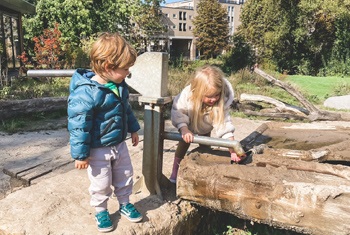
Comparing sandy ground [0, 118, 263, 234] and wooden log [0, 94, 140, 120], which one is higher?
sandy ground [0, 118, 263, 234]

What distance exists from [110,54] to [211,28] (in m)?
33.3

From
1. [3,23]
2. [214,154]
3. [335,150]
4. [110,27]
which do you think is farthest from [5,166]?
[110,27]

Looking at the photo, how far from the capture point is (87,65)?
41.7 ft

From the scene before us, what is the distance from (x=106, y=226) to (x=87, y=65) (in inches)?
449

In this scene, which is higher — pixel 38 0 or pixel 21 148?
pixel 38 0

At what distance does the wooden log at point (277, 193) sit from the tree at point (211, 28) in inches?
1276

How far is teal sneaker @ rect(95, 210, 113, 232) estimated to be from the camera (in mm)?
1923

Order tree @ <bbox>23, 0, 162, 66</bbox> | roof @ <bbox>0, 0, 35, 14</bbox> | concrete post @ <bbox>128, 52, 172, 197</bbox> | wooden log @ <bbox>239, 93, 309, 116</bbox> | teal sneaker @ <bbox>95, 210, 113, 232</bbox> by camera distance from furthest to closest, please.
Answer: tree @ <bbox>23, 0, 162, 66</bbox> < roof @ <bbox>0, 0, 35, 14</bbox> < wooden log @ <bbox>239, 93, 309, 116</bbox> < concrete post @ <bbox>128, 52, 172, 197</bbox> < teal sneaker @ <bbox>95, 210, 113, 232</bbox>

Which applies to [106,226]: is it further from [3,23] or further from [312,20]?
[312,20]

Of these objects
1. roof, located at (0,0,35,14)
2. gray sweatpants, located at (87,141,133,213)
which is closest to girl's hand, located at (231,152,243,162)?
gray sweatpants, located at (87,141,133,213)

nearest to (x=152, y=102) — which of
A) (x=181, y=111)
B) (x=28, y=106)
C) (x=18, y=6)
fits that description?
(x=181, y=111)

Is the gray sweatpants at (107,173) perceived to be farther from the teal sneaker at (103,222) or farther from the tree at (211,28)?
the tree at (211,28)

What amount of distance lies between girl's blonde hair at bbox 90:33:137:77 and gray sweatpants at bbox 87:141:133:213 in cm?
46

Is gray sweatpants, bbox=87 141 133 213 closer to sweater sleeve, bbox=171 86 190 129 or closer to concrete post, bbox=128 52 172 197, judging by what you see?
concrete post, bbox=128 52 172 197
